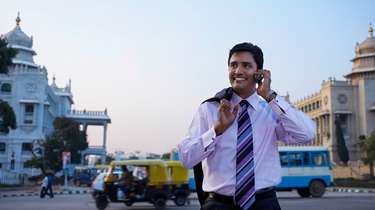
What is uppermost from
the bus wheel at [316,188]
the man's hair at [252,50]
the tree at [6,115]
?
the tree at [6,115]

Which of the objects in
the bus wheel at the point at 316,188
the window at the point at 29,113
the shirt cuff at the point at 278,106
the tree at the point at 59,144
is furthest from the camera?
the window at the point at 29,113

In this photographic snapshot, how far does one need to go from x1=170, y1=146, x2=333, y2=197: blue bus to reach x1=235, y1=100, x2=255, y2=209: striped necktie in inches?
625

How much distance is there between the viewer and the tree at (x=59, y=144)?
128 ft

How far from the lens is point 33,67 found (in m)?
57.1

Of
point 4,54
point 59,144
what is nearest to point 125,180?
point 4,54

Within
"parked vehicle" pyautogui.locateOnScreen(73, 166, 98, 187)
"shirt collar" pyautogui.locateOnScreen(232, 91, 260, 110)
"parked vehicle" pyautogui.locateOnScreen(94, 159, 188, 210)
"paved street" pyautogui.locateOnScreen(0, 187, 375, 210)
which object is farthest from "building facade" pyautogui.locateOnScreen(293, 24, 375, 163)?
"shirt collar" pyautogui.locateOnScreen(232, 91, 260, 110)

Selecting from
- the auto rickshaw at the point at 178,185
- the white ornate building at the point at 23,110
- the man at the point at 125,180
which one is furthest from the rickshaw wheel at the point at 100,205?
the white ornate building at the point at 23,110

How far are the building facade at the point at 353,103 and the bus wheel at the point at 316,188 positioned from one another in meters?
40.2

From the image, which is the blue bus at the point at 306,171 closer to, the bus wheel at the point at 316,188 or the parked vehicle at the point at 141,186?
the bus wheel at the point at 316,188

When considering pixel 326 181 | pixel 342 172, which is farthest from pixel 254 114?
pixel 342 172

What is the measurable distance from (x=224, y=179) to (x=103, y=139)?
67987 mm

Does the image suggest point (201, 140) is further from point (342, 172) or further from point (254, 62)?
point (342, 172)

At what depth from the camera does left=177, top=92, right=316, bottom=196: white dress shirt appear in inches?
90.4

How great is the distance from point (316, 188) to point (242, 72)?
17207mm
